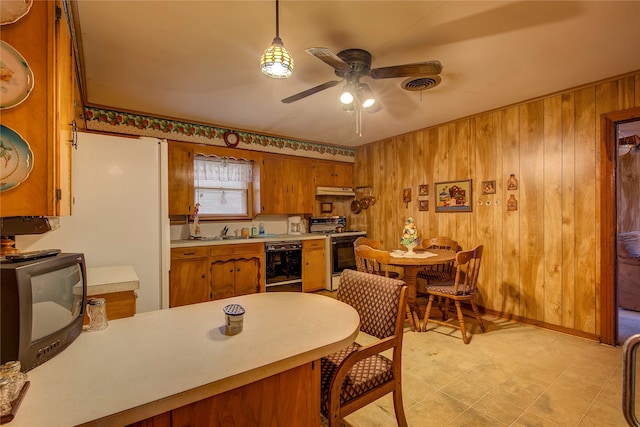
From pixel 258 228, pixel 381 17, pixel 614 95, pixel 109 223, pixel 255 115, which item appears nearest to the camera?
pixel 381 17

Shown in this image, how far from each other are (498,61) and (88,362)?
309 centimetres

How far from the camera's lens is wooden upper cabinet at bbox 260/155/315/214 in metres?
4.37

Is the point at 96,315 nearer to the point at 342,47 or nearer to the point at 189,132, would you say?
the point at 342,47

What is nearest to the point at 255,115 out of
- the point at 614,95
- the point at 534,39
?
the point at 534,39

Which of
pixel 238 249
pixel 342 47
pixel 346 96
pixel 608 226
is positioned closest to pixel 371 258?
pixel 346 96

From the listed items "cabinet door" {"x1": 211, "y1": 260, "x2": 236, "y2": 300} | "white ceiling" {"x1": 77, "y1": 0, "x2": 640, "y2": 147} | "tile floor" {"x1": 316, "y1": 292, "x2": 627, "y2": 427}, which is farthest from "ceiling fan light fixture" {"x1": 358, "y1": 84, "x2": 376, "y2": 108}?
"cabinet door" {"x1": 211, "y1": 260, "x2": 236, "y2": 300}

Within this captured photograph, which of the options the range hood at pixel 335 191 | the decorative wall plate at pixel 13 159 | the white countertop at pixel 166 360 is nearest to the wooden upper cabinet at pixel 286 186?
the range hood at pixel 335 191

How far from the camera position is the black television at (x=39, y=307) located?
32.2 inches

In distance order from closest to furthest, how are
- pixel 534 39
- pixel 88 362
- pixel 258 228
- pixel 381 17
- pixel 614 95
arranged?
pixel 88 362 < pixel 381 17 < pixel 534 39 < pixel 614 95 < pixel 258 228

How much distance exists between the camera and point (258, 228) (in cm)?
459

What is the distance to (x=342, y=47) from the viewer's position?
6.93 feet

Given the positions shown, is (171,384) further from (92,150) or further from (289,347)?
(92,150)

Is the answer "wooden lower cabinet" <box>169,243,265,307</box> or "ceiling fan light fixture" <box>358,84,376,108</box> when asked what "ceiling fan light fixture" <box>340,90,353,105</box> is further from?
"wooden lower cabinet" <box>169,243,265,307</box>

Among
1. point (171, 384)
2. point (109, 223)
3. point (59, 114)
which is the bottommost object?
point (171, 384)
